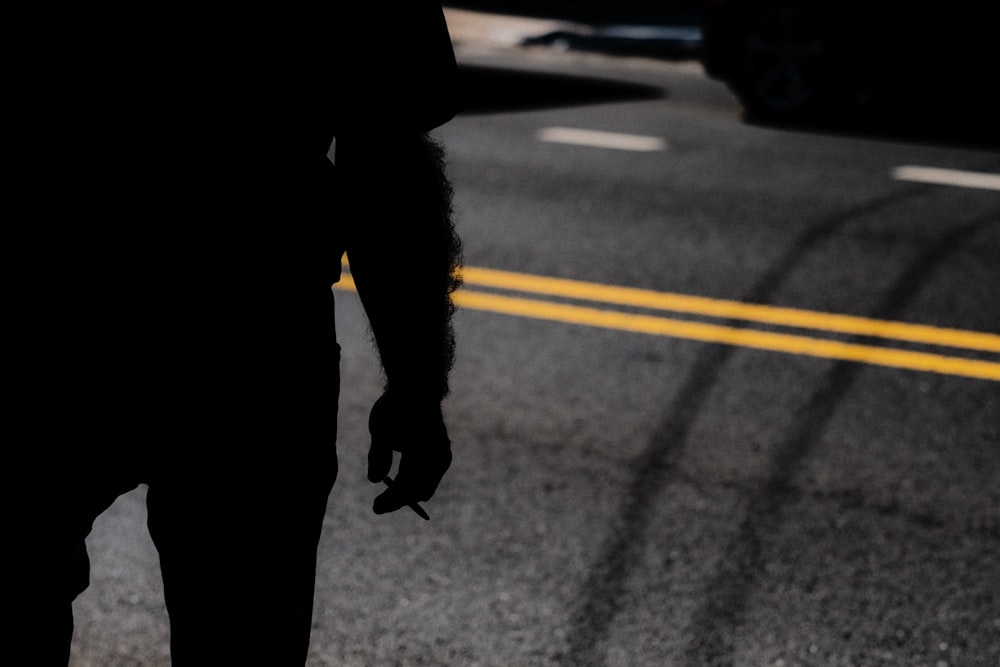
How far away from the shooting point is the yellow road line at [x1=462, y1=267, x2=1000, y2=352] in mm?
5230

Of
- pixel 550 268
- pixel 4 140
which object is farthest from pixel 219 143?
pixel 550 268

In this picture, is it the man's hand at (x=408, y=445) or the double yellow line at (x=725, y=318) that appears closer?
the man's hand at (x=408, y=445)

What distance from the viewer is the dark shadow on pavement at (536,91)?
9.72 meters

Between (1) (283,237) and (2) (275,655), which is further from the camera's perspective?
(2) (275,655)

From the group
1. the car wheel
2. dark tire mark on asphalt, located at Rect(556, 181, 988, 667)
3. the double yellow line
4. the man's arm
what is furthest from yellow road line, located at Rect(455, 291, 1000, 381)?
the car wheel

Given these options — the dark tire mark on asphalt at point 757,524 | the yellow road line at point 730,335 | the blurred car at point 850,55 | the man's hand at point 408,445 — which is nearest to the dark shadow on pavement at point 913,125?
the blurred car at point 850,55

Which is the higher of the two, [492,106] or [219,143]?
[219,143]

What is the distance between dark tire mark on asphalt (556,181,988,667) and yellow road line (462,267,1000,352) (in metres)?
0.19

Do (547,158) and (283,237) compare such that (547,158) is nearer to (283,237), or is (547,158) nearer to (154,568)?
(154,568)

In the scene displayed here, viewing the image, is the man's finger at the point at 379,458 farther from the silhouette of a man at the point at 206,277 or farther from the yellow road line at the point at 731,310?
the yellow road line at the point at 731,310

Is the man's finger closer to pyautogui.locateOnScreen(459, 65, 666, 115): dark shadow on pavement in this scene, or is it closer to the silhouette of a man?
the silhouette of a man

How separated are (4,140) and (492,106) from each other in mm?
8178

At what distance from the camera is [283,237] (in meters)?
1.68

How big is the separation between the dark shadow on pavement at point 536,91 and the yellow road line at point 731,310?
373 cm
